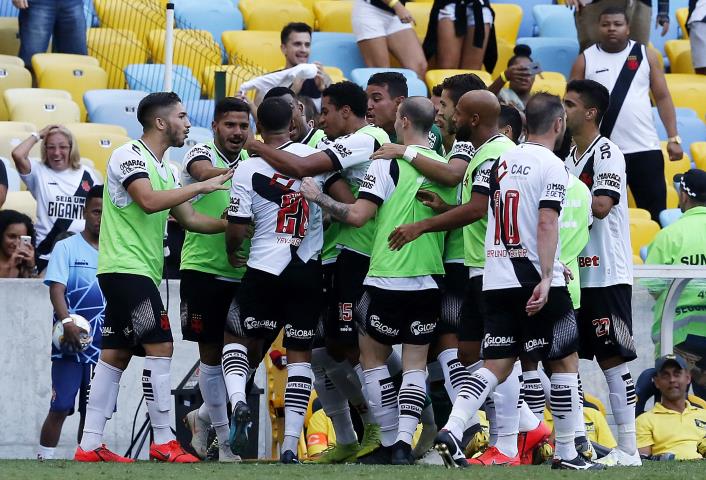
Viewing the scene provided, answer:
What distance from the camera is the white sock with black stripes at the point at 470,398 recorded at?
307 inches

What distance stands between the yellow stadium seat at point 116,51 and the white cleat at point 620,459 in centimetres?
769

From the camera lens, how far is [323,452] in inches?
371

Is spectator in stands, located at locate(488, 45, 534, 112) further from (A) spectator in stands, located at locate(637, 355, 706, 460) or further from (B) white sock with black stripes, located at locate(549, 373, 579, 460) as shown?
(B) white sock with black stripes, located at locate(549, 373, 579, 460)

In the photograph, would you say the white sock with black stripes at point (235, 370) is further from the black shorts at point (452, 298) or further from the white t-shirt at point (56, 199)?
the white t-shirt at point (56, 199)

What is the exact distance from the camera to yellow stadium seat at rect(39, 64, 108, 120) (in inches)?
545

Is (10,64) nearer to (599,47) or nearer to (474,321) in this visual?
(599,47)

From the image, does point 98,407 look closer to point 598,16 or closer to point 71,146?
point 71,146

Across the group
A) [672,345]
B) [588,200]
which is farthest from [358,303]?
[672,345]

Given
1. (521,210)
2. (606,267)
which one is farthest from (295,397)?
(606,267)

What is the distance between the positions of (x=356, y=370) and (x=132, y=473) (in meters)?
2.05

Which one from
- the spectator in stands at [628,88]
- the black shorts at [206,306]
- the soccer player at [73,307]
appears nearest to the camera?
the black shorts at [206,306]

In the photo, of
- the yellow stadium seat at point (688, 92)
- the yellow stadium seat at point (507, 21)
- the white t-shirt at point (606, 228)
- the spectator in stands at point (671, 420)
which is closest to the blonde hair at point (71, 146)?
the white t-shirt at point (606, 228)

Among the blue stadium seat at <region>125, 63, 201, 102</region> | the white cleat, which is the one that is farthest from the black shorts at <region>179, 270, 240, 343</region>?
the blue stadium seat at <region>125, 63, 201, 102</region>

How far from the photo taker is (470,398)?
310 inches
